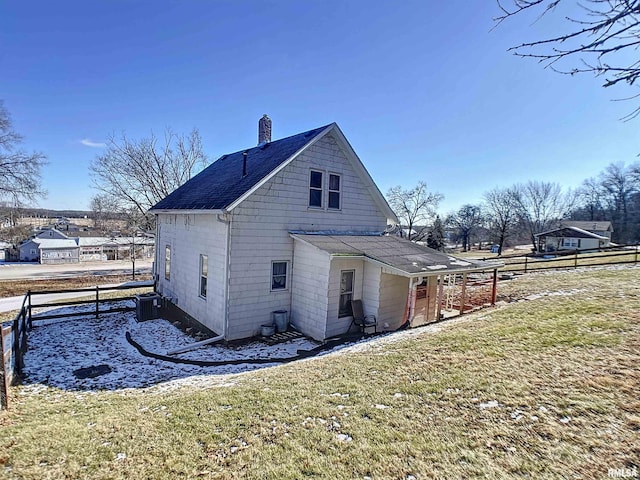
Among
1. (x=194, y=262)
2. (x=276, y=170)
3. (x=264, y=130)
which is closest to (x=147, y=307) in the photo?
(x=194, y=262)

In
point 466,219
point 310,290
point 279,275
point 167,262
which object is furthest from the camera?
point 466,219

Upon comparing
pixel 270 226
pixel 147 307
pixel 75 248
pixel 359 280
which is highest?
pixel 270 226

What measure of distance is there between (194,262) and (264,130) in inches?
301

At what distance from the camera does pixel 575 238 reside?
46344mm

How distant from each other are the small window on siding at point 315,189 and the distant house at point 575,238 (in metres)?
A: 46.7

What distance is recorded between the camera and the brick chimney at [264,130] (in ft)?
51.8

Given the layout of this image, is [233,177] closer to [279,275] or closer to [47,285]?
[279,275]

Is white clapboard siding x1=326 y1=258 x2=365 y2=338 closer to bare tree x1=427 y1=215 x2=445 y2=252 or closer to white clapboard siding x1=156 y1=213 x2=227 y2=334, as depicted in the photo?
white clapboard siding x1=156 y1=213 x2=227 y2=334

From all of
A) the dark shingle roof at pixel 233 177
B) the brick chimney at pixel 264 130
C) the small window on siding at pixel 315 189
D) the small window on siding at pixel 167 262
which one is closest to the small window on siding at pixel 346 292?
the small window on siding at pixel 315 189

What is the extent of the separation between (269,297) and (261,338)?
53.6 inches

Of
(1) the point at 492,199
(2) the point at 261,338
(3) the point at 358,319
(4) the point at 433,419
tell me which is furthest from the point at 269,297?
(1) the point at 492,199

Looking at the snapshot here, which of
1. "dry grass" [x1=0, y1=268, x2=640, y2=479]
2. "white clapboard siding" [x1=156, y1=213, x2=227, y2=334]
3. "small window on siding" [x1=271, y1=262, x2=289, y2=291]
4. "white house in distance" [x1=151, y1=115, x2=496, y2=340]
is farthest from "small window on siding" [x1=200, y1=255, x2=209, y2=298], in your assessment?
"dry grass" [x1=0, y1=268, x2=640, y2=479]

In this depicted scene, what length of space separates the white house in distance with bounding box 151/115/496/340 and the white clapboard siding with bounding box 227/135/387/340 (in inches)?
1.3

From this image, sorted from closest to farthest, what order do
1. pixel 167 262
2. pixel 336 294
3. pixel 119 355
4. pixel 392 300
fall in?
pixel 119 355 < pixel 336 294 < pixel 392 300 < pixel 167 262
